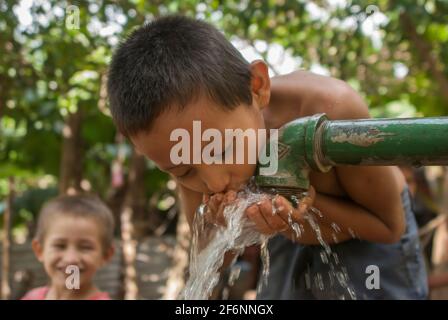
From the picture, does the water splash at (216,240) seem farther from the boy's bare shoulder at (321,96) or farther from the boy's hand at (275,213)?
the boy's bare shoulder at (321,96)

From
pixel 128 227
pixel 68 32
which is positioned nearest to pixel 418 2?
pixel 68 32

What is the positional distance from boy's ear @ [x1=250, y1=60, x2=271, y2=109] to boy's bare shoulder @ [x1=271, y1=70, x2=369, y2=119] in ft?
0.44

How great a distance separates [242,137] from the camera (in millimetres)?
1562

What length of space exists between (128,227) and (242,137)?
104 inches

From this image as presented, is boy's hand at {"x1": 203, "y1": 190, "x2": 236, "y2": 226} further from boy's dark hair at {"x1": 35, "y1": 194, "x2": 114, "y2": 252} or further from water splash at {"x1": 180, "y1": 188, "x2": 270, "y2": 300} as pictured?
boy's dark hair at {"x1": 35, "y1": 194, "x2": 114, "y2": 252}

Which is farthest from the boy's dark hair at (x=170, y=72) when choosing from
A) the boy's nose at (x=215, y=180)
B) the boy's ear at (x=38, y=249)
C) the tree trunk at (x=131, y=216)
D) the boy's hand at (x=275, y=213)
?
the tree trunk at (x=131, y=216)

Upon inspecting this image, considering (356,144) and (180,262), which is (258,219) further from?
(180,262)

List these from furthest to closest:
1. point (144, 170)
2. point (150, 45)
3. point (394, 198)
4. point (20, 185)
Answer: point (20, 185) < point (144, 170) < point (394, 198) < point (150, 45)

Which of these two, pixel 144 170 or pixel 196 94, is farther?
pixel 144 170

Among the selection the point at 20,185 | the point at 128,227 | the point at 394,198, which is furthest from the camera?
the point at 20,185

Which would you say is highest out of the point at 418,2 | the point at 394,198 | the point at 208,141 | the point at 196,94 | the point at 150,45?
the point at 418,2

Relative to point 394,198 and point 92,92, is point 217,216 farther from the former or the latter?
point 92,92

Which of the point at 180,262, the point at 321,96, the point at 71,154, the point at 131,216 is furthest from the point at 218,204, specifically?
the point at 131,216

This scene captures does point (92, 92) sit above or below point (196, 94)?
above
